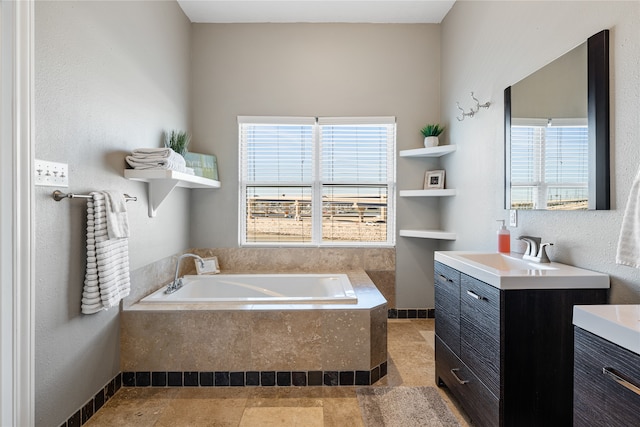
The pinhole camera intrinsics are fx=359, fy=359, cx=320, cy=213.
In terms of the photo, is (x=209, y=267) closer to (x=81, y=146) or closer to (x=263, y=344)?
(x=263, y=344)

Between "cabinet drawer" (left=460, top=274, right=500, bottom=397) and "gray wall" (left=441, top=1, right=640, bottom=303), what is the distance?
45 cm

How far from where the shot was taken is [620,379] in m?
0.90

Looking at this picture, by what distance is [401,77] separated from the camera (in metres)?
3.51

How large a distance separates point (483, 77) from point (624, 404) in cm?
230

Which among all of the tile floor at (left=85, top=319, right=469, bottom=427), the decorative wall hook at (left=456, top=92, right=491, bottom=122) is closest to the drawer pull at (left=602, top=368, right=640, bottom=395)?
the tile floor at (left=85, top=319, right=469, bottom=427)

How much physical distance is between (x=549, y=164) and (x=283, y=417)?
1935mm

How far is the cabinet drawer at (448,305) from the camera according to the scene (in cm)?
193

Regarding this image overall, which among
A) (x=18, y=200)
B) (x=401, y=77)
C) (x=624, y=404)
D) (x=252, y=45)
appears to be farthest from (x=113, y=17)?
(x=624, y=404)

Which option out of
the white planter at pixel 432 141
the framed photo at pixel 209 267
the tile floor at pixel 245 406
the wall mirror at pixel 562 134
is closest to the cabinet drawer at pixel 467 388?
the tile floor at pixel 245 406

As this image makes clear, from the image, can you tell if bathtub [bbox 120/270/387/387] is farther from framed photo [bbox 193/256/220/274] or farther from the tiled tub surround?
framed photo [bbox 193/256/220/274]

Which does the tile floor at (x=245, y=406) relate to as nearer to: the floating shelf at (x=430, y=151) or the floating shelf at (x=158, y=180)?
the floating shelf at (x=158, y=180)

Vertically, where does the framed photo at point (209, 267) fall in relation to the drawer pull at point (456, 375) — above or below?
above

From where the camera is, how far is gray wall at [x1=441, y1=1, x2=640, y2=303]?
1412 millimetres

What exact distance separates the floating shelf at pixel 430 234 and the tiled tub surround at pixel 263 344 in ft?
4.10
